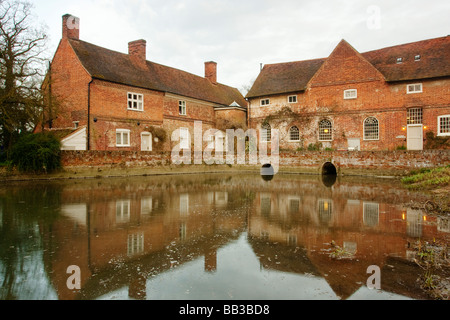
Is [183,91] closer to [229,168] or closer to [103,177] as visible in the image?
[229,168]

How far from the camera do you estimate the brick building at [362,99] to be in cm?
2475

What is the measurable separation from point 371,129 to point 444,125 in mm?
5044

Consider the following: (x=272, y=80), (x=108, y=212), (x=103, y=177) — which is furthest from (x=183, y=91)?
(x=108, y=212)

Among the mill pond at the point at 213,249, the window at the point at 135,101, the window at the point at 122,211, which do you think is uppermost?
the window at the point at 135,101

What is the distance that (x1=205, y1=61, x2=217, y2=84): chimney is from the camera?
38344mm

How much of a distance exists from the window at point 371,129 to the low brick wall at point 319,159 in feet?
17.1

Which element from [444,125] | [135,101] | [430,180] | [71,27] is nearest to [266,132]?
[135,101]

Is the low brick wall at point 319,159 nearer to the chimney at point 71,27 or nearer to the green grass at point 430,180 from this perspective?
the green grass at point 430,180

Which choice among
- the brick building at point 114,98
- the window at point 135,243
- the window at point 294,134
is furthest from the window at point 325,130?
the window at point 135,243

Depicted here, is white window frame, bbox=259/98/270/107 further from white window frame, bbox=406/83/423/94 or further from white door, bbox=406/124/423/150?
white door, bbox=406/124/423/150

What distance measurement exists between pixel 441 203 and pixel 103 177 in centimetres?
1834

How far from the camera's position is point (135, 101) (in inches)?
1046

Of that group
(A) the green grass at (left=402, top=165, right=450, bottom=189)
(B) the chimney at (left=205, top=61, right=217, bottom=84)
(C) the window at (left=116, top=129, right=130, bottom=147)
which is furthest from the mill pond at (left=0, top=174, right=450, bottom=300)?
(B) the chimney at (left=205, top=61, right=217, bottom=84)

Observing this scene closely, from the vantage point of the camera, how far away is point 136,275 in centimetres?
481
